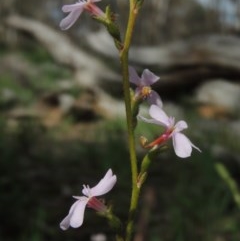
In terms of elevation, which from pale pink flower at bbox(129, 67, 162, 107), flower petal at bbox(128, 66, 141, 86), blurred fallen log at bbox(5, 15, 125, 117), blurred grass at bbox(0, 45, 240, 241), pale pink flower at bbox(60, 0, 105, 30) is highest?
pale pink flower at bbox(60, 0, 105, 30)

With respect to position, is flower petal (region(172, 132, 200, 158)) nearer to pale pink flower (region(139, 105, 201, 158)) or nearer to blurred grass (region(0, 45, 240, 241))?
pale pink flower (region(139, 105, 201, 158))

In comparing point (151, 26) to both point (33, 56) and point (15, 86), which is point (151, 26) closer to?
point (33, 56)

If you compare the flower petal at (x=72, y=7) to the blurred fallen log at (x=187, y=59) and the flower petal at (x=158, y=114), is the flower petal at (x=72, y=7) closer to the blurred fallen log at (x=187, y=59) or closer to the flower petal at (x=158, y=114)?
the flower petal at (x=158, y=114)

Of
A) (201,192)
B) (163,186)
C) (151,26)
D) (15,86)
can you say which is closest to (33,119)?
(163,186)

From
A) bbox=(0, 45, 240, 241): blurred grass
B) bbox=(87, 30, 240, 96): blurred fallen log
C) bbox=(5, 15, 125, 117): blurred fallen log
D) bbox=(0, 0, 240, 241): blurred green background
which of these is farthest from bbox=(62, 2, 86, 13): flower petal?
bbox=(87, 30, 240, 96): blurred fallen log

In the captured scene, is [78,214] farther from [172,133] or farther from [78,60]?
[78,60]

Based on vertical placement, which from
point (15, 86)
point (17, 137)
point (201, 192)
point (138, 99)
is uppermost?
point (138, 99)

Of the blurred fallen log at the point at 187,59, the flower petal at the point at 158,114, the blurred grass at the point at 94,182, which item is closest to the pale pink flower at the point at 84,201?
the flower petal at the point at 158,114
